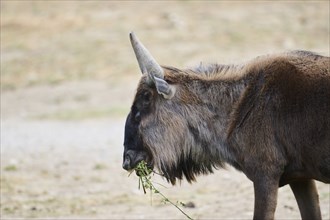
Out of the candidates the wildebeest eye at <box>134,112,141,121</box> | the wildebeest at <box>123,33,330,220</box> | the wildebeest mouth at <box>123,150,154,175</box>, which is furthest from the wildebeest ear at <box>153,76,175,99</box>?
the wildebeest mouth at <box>123,150,154,175</box>

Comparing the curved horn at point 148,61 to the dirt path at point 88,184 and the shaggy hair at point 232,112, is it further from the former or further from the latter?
the dirt path at point 88,184

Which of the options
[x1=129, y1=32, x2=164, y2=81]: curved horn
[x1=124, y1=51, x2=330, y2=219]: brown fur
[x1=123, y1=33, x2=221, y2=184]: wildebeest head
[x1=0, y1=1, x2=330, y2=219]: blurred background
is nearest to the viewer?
[x1=124, y1=51, x2=330, y2=219]: brown fur

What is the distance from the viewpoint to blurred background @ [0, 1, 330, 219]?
495 inches

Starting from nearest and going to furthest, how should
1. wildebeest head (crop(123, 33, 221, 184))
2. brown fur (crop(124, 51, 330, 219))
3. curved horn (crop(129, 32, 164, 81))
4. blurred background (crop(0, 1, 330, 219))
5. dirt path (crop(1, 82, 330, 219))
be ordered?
brown fur (crop(124, 51, 330, 219)) → curved horn (crop(129, 32, 164, 81)) → wildebeest head (crop(123, 33, 221, 184)) → dirt path (crop(1, 82, 330, 219)) → blurred background (crop(0, 1, 330, 219))

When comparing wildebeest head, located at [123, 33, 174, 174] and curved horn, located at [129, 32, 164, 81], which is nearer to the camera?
curved horn, located at [129, 32, 164, 81]

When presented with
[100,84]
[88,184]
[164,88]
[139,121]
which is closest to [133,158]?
[139,121]

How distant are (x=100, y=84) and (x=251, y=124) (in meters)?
17.6

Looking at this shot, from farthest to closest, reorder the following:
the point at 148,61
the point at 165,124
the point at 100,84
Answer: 1. the point at 100,84
2. the point at 165,124
3. the point at 148,61

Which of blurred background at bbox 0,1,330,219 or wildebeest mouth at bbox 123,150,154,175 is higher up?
blurred background at bbox 0,1,330,219

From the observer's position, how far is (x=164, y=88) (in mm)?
8766

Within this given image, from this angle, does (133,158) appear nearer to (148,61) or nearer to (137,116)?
(137,116)

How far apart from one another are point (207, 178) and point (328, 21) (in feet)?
60.8

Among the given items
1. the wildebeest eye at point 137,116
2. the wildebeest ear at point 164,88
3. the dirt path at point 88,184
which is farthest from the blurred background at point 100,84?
the wildebeest eye at point 137,116

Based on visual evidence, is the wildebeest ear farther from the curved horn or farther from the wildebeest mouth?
the wildebeest mouth
